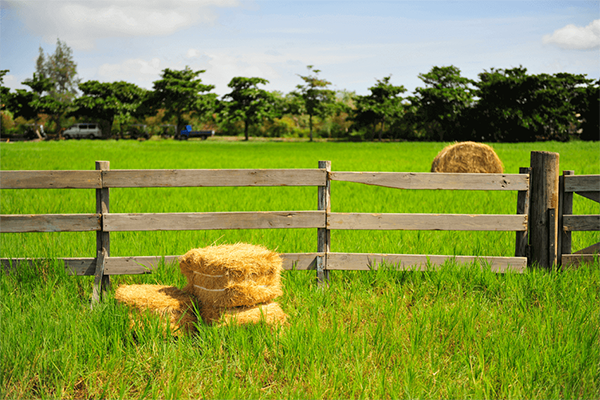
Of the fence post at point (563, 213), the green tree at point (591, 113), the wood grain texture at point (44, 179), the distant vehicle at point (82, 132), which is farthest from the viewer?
the distant vehicle at point (82, 132)

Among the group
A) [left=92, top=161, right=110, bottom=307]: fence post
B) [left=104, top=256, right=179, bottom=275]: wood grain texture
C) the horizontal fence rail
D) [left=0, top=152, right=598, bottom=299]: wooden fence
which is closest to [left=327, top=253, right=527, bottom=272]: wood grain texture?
[left=0, top=152, right=598, bottom=299]: wooden fence

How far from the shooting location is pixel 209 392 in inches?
132

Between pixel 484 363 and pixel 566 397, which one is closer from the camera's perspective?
pixel 566 397

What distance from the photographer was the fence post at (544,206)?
5.76 meters

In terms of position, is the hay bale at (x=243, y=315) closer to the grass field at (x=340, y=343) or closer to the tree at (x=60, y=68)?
the grass field at (x=340, y=343)

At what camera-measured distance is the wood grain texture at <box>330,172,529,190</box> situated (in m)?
5.59

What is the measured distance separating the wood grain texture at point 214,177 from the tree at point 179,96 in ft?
224

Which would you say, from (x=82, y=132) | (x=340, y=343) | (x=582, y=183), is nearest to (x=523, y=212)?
(x=582, y=183)

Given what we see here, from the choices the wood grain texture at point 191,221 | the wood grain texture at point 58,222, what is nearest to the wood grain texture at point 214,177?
the wood grain texture at point 191,221

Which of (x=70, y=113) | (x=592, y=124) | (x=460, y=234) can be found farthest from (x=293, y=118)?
(x=460, y=234)

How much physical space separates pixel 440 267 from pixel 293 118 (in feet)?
252

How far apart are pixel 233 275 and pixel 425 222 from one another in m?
2.70

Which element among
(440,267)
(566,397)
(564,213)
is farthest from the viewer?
(564,213)

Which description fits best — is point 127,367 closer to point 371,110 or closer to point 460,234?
point 460,234
